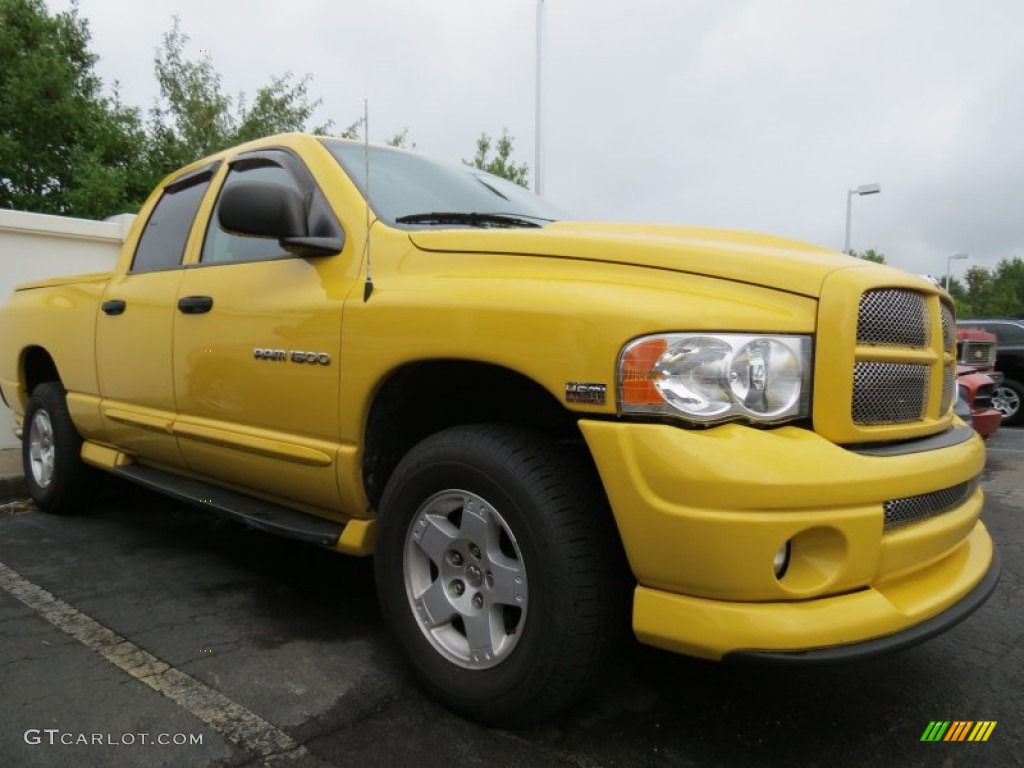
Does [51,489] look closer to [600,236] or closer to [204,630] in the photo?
[204,630]

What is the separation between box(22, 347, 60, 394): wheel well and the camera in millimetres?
4961

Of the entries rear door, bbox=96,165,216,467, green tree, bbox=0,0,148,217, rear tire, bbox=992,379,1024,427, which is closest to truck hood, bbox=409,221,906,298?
rear door, bbox=96,165,216,467

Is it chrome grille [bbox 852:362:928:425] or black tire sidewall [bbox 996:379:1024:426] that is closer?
chrome grille [bbox 852:362:928:425]

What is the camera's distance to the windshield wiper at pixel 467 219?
286 centimetres

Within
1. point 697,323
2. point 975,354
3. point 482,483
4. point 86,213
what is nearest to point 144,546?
point 482,483

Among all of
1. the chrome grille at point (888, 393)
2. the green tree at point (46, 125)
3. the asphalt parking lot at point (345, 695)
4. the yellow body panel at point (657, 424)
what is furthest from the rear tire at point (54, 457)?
the green tree at point (46, 125)

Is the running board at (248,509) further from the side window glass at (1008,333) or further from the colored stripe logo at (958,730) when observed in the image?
the side window glass at (1008,333)

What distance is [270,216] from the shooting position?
8.86ft

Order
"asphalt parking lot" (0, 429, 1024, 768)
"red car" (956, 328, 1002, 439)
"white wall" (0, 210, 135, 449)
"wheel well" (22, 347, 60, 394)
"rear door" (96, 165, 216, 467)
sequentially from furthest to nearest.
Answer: "red car" (956, 328, 1002, 439), "white wall" (0, 210, 135, 449), "wheel well" (22, 347, 60, 394), "rear door" (96, 165, 216, 467), "asphalt parking lot" (0, 429, 1024, 768)

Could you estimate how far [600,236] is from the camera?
7.41 ft

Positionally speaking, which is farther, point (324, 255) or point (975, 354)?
point (975, 354)

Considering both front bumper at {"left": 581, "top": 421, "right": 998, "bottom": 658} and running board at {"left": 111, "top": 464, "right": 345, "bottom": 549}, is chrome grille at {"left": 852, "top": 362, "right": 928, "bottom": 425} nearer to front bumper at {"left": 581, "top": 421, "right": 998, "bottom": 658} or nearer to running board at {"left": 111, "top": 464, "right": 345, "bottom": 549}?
front bumper at {"left": 581, "top": 421, "right": 998, "bottom": 658}

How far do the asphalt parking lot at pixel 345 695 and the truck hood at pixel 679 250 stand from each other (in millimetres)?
993

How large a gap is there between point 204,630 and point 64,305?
2511mm
